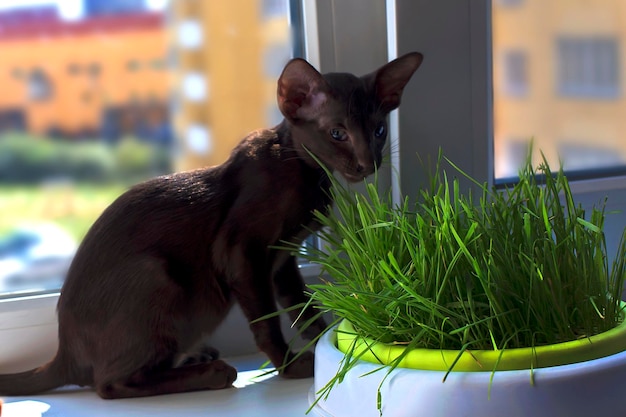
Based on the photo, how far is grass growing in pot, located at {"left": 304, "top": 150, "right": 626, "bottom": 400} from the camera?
2.24 feet

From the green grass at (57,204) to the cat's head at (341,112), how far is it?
31 centimetres

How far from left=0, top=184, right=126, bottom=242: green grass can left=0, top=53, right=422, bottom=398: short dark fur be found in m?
0.14

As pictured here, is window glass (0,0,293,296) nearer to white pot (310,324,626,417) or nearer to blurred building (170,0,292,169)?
blurred building (170,0,292,169)

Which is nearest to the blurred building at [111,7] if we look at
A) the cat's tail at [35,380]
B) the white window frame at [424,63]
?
the white window frame at [424,63]

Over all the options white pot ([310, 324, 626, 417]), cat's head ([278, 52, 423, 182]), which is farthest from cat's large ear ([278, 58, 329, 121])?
white pot ([310, 324, 626, 417])

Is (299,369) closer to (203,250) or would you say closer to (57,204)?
(203,250)

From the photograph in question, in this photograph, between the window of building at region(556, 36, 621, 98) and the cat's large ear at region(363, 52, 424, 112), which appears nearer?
the cat's large ear at region(363, 52, 424, 112)

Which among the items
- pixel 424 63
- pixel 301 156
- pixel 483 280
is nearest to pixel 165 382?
pixel 301 156

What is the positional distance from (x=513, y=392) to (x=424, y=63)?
0.60m

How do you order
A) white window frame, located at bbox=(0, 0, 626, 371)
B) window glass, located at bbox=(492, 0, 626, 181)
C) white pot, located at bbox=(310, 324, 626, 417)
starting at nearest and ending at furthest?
white pot, located at bbox=(310, 324, 626, 417), white window frame, located at bbox=(0, 0, 626, 371), window glass, located at bbox=(492, 0, 626, 181)

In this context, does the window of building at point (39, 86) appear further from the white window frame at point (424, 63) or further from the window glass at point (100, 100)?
the white window frame at point (424, 63)

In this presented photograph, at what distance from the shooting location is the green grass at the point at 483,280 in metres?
0.68

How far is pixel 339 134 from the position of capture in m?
0.94

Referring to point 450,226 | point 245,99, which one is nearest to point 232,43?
point 245,99
